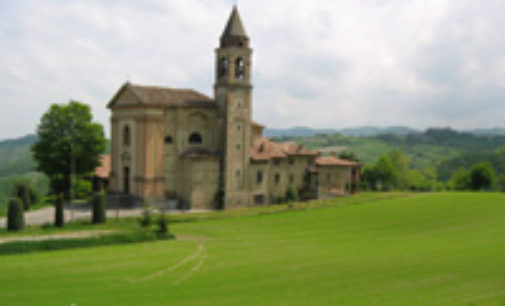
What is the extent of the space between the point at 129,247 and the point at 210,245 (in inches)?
208

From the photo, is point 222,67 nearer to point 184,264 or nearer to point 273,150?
point 273,150

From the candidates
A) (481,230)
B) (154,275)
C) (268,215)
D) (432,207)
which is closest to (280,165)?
(268,215)

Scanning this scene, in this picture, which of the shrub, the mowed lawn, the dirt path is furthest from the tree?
the mowed lawn

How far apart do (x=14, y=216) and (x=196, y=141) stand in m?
23.5

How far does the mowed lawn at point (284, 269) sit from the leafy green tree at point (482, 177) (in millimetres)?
45804

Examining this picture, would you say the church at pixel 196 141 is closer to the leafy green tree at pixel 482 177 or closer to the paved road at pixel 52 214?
the paved road at pixel 52 214

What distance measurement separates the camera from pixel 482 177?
79.6m

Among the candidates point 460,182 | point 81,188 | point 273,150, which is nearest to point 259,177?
point 273,150

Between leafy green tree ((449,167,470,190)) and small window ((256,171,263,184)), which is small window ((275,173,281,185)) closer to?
small window ((256,171,263,184))

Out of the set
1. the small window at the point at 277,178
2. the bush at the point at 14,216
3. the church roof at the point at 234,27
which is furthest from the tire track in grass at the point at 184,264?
the church roof at the point at 234,27

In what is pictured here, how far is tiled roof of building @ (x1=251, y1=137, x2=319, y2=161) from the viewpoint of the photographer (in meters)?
58.9

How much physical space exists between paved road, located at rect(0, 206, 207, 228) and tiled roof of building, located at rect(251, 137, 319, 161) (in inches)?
539

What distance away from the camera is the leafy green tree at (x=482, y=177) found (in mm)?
79250

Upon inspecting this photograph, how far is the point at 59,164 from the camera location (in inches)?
2069
